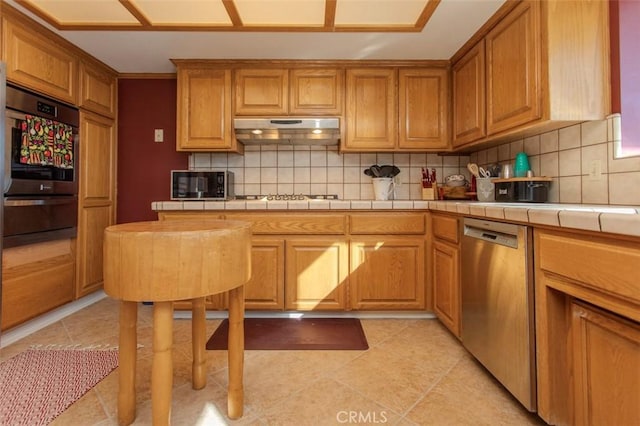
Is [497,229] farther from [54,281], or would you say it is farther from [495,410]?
[54,281]

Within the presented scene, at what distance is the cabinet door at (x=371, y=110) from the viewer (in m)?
2.60

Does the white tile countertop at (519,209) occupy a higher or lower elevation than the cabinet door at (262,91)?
lower

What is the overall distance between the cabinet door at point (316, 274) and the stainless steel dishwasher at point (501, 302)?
0.85 meters

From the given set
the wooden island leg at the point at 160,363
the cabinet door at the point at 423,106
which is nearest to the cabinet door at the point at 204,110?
the cabinet door at the point at 423,106

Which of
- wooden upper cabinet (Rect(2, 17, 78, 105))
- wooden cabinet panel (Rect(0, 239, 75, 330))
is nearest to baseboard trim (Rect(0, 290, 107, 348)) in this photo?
wooden cabinet panel (Rect(0, 239, 75, 330))

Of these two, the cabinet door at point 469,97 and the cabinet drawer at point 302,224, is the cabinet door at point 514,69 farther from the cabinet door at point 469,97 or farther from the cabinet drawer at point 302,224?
the cabinet drawer at point 302,224

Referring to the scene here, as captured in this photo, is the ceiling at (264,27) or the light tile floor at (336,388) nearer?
the light tile floor at (336,388)

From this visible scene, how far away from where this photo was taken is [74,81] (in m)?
2.43

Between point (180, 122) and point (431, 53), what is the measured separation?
2.15m

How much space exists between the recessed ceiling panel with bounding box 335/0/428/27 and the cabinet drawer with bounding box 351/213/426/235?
1.31m

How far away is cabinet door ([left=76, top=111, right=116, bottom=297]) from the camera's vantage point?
2.52m

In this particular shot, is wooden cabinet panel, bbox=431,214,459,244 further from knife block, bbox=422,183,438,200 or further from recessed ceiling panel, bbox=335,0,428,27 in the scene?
recessed ceiling panel, bbox=335,0,428,27

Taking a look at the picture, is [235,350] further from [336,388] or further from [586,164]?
[586,164]

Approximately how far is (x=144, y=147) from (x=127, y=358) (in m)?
2.38
